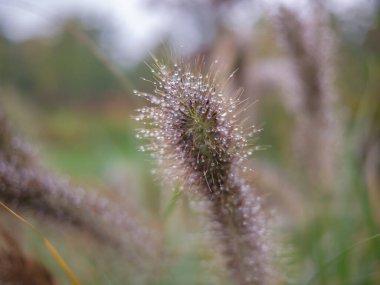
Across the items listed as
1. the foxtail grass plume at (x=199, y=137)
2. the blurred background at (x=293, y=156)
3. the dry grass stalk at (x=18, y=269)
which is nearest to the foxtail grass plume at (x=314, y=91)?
the blurred background at (x=293, y=156)

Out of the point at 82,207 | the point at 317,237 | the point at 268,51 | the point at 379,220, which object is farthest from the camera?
the point at 268,51

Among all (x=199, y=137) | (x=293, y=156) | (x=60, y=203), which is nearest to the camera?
(x=199, y=137)

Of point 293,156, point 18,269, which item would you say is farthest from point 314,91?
point 18,269

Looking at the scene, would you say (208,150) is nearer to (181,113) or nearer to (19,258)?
(181,113)

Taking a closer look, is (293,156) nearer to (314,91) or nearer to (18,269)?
(314,91)

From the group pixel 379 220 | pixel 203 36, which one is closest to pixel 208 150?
pixel 379 220

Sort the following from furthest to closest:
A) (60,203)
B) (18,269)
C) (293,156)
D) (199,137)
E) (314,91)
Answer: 1. (293,156)
2. (314,91)
3. (60,203)
4. (18,269)
5. (199,137)

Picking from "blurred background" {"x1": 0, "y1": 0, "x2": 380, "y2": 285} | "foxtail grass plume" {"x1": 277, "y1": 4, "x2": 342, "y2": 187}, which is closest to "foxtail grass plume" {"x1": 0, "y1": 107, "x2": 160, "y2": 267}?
"blurred background" {"x1": 0, "y1": 0, "x2": 380, "y2": 285}

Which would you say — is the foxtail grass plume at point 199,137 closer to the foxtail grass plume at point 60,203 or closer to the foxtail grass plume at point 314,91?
the foxtail grass plume at point 60,203
